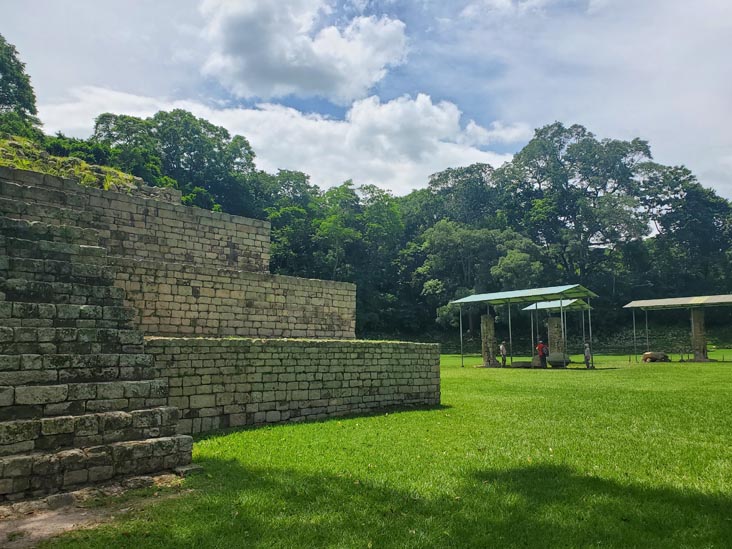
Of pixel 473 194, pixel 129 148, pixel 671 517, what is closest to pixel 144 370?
pixel 671 517

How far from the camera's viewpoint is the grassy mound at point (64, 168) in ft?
39.6

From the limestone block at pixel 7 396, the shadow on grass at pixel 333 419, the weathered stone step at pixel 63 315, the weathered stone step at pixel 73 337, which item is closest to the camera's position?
the limestone block at pixel 7 396

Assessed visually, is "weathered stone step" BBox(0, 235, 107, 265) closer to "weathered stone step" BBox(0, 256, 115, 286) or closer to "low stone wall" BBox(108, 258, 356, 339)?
"weathered stone step" BBox(0, 256, 115, 286)

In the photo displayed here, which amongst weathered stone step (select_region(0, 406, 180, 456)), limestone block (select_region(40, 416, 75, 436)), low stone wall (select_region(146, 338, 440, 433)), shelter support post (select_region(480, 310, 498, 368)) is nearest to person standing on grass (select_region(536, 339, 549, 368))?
shelter support post (select_region(480, 310, 498, 368))

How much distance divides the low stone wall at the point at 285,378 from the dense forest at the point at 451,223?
29915mm

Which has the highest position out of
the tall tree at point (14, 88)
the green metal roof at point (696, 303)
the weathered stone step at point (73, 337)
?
the tall tree at point (14, 88)

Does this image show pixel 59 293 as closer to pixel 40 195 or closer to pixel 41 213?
pixel 41 213

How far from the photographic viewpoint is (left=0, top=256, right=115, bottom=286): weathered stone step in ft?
22.3

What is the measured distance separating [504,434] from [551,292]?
15.7 meters

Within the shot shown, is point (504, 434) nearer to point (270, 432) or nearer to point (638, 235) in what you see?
point (270, 432)

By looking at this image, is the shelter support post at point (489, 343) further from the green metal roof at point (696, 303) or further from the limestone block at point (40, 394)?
the limestone block at point (40, 394)

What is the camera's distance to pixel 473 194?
6038 cm

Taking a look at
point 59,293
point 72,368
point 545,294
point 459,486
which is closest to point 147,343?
point 59,293

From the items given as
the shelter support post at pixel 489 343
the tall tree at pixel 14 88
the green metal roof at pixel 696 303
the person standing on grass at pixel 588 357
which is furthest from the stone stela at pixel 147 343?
the tall tree at pixel 14 88
